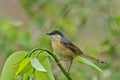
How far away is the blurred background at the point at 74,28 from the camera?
348cm

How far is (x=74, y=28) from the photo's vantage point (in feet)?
13.1

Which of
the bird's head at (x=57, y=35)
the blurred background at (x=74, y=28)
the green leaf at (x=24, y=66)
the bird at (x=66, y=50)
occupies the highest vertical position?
the green leaf at (x=24, y=66)

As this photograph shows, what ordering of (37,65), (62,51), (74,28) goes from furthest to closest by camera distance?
(74,28) < (62,51) < (37,65)

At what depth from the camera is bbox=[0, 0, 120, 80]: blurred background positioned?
3476 mm

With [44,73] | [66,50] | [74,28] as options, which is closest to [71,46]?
[66,50]

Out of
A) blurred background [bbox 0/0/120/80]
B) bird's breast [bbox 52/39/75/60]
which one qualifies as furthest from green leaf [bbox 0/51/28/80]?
blurred background [bbox 0/0/120/80]

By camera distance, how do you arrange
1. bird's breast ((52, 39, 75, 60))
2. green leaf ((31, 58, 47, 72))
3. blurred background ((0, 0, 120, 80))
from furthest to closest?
1. blurred background ((0, 0, 120, 80))
2. bird's breast ((52, 39, 75, 60))
3. green leaf ((31, 58, 47, 72))

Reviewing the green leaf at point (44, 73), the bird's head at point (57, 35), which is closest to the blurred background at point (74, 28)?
the bird's head at point (57, 35)

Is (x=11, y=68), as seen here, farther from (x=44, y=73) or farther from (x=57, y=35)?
(x=57, y=35)

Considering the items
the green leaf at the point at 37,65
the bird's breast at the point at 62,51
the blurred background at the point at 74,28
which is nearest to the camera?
the green leaf at the point at 37,65

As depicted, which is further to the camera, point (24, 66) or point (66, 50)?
point (66, 50)

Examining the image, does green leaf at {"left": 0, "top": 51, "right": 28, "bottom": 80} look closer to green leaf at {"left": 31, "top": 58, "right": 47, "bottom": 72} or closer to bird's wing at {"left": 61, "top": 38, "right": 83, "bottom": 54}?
green leaf at {"left": 31, "top": 58, "right": 47, "bottom": 72}

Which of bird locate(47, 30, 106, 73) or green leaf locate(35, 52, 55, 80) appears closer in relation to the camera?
green leaf locate(35, 52, 55, 80)

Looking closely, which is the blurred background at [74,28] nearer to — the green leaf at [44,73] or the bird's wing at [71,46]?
the bird's wing at [71,46]
